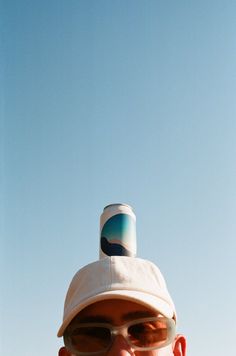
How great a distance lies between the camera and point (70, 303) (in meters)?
2.21

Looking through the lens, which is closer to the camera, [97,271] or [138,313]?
[138,313]

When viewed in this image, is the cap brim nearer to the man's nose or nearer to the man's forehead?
the man's forehead

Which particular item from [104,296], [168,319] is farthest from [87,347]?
[168,319]

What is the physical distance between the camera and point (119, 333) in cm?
204

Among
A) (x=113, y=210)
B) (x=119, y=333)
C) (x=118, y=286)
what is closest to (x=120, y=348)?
(x=119, y=333)

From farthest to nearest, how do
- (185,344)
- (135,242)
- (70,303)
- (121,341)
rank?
(135,242) → (185,344) → (70,303) → (121,341)

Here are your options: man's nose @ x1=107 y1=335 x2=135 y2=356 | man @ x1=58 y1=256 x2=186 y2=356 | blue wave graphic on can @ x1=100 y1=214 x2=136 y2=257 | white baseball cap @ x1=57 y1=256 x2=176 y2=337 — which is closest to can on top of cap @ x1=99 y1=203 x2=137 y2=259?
blue wave graphic on can @ x1=100 y1=214 x2=136 y2=257

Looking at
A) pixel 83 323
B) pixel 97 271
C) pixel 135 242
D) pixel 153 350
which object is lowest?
pixel 153 350

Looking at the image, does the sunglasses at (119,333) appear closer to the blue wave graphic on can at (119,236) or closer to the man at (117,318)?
the man at (117,318)

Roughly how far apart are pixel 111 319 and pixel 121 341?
0.36 ft

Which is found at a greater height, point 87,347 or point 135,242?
point 135,242

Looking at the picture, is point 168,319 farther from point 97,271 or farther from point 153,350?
point 97,271

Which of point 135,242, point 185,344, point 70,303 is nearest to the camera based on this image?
point 70,303

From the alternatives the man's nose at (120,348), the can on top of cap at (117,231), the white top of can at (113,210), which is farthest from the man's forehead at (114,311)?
the white top of can at (113,210)
